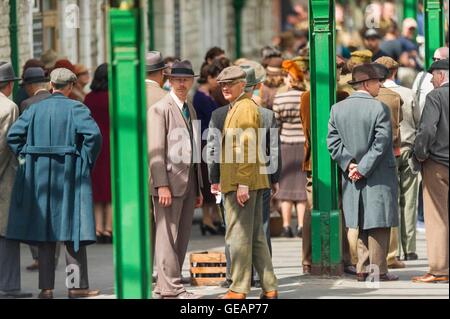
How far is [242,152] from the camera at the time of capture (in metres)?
13.1

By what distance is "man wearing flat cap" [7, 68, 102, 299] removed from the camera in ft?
45.2

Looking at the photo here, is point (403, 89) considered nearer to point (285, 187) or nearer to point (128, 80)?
point (285, 187)

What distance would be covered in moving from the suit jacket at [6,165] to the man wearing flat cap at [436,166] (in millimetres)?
3388

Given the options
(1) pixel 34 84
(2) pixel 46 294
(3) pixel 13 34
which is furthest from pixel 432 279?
(3) pixel 13 34

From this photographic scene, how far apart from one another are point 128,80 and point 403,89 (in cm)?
488

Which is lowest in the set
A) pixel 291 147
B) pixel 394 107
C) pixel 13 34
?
pixel 291 147

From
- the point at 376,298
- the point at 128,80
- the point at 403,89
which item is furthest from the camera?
the point at 403,89

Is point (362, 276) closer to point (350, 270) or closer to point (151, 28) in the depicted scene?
point (350, 270)

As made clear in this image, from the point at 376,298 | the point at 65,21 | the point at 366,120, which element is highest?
the point at 65,21

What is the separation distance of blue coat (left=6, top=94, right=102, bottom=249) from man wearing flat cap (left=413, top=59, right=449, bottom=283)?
2704 millimetres

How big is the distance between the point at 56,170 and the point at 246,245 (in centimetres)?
180

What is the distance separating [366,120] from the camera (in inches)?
554

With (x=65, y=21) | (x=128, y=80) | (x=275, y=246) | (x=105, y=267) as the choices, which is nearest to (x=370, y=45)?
(x=65, y=21)

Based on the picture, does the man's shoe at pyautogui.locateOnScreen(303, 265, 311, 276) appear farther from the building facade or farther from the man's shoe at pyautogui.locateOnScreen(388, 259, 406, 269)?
the building facade
